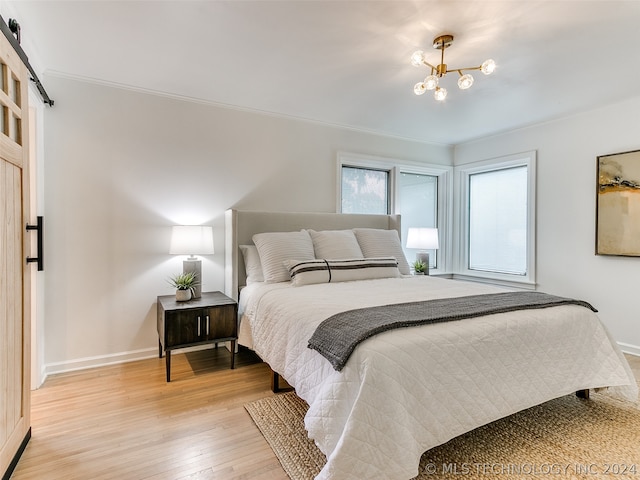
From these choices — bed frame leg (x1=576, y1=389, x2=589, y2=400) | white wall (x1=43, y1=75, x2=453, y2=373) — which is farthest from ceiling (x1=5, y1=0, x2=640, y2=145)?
bed frame leg (x1=576, y1=389, x2=589, y2=400)

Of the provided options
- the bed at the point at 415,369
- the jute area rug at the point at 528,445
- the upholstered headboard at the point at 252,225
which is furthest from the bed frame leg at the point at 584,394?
the upholstered headboard at the point at 252,225

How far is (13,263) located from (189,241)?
4.34 feet

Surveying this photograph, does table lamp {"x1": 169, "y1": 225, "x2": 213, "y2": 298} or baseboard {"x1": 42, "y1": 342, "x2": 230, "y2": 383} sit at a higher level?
table lamp {"x1": 169, "y1": 225, "x2": 213, "y2": 298}

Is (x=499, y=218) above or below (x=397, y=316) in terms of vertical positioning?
above

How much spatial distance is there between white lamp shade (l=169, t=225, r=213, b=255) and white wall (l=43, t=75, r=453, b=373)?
11.6 inches

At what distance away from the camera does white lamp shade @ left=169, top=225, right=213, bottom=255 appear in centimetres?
292

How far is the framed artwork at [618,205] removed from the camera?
126 inches

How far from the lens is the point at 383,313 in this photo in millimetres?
1807

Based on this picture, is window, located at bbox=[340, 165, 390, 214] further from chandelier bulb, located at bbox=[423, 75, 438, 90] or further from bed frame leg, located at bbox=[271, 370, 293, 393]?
bed frame leg, located at bbox=[271, 370, 293, 393]

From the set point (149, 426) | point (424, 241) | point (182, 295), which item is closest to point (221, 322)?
point (182, 295)

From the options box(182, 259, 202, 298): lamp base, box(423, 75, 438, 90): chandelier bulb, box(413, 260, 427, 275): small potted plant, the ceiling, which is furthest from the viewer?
box(413, 260, 427, 275): small potted plant

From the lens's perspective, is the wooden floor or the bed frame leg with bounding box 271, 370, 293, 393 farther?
the bed frame leg with bounding box 271, 370, 293, 393

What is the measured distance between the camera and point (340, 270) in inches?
118

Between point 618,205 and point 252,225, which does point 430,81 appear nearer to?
point 252,225
